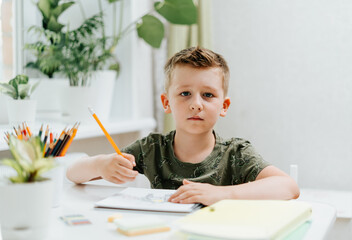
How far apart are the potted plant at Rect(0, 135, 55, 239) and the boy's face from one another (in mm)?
520

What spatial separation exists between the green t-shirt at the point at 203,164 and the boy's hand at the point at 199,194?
237 millimetres

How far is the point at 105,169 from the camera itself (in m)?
1.05

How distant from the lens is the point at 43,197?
0.68m

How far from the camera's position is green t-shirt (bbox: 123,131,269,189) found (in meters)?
1.12

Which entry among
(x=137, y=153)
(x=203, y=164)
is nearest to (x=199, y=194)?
(x=203, y=164)

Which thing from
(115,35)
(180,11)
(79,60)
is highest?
(180,11)

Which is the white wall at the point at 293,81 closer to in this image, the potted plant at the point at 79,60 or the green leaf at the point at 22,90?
the potted plant at the point at 79,60

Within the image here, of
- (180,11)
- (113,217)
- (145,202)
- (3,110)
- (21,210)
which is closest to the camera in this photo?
(21,210)

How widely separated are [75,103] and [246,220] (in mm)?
1204

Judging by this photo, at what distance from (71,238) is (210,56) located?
26.8 inches

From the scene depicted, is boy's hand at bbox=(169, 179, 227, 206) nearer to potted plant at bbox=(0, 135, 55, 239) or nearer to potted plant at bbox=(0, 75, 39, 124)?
potted plant at bbox=(0, 135, 55, 239)

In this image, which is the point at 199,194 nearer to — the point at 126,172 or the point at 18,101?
the point at 126,172

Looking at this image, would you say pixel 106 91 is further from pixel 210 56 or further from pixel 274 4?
pixel 274 4

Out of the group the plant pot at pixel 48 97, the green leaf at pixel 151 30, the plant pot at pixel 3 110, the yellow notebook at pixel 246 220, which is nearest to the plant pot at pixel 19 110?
the plant pot at pixel 3 110
